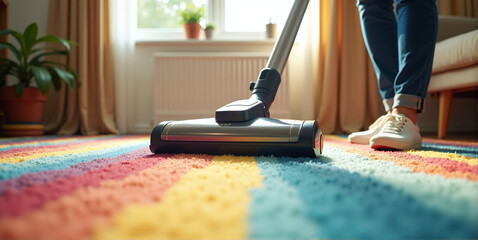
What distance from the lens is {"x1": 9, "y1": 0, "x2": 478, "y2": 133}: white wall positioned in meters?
2.31

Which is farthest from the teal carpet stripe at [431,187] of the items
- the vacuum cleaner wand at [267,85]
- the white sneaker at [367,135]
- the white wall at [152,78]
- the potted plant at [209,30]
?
the potted plant at [209,30]

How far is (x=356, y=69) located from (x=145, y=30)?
4.87ft

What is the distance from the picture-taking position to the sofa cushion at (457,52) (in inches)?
54.5

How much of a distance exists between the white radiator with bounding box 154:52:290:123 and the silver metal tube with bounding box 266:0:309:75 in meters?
1.16

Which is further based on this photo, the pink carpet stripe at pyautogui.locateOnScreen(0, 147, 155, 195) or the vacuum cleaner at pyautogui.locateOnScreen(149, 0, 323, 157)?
the vacuum cleaner at pyautogui.locateOnScreen(149, 0, 323, 157)

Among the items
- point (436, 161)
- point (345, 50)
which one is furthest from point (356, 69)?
point (436, 161)

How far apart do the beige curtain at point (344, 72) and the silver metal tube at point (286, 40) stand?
3.84 ft

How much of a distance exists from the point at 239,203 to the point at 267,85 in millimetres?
647

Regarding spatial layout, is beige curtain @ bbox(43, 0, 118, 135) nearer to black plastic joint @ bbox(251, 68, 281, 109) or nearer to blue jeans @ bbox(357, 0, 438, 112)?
black plastic joint @ bbox(251, 68, 281, 109)

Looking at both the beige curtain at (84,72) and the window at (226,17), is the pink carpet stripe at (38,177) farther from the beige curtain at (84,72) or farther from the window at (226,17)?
the window at (226,17)

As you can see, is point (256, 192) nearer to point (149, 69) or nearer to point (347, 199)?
point (347, 199)

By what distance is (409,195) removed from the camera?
1.35ft

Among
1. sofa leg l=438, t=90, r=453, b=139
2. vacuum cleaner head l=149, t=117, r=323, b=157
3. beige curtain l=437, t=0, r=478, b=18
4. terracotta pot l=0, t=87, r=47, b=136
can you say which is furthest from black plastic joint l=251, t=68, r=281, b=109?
beige curtain l=437, t=0, r=478, b=18

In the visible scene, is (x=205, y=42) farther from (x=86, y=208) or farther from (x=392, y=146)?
(x=86, y=208)
